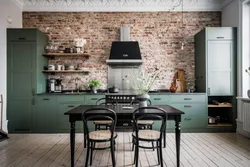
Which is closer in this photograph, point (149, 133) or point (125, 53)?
point (149, 133)

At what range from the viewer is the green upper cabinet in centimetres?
505

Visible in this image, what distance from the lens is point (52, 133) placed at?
16.6 ft

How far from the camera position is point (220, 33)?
199 inches

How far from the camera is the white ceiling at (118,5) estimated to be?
5711 millimetres

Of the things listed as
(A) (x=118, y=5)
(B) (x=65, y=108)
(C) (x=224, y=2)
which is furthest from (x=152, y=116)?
(C) (x=224, y=2)

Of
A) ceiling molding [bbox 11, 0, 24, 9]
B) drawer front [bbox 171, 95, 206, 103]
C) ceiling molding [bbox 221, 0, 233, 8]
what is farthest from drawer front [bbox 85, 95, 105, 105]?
ceiling molding [bbox 221, 0, 233, 8]

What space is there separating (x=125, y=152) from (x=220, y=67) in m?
3.13

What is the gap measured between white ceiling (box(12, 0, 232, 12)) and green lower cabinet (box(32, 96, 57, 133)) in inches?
99.8

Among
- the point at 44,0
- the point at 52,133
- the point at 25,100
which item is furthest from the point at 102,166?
the point at 44,0

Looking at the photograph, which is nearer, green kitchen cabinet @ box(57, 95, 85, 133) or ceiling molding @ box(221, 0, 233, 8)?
green kitchen cabinet @ box(57, 95, 85, 133)

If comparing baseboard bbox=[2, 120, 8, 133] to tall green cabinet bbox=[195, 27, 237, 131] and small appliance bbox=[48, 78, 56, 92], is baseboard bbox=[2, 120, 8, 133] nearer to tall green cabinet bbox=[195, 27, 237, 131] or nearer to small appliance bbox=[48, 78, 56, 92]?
small appliance bbox=[48, 78, 56, 92]

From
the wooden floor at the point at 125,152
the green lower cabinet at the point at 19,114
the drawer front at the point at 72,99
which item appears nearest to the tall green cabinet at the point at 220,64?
the wooden floor at the point at 125,152

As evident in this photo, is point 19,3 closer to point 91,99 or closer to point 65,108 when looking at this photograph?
point 65,108

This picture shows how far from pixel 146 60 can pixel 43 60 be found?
8.99 ft
